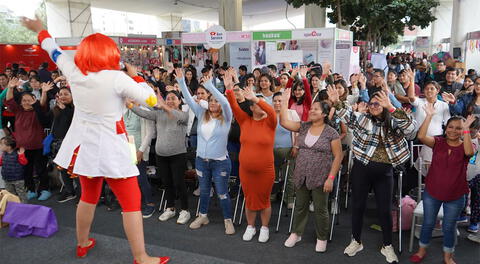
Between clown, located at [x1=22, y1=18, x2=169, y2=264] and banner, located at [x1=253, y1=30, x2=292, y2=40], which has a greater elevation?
banner, located at [x1=253, y1=30, x2=292, y2=40]

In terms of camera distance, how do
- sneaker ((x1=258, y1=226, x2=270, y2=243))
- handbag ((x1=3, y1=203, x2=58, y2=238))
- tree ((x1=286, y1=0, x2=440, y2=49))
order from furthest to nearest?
Result: tree ((x1=286, y1=0, x2=440, y2=49)), sneaker ((x1=258, y1=226, x2=270, y2=243)), handbag ((x1=3, y1=203, x2=58, y2=238))

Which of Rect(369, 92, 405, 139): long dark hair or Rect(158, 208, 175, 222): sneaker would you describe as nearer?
Rect(369, 92, 405, 139): long dark hair

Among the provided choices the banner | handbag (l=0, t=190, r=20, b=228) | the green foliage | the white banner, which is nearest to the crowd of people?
handbag (l=0, t=190, r=20, b=228)

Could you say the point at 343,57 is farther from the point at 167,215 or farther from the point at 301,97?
the point at 167,215

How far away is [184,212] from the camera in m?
4.50

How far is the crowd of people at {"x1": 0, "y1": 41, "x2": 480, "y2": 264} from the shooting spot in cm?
324

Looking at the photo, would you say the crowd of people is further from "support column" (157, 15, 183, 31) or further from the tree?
"support column" (157, 15, 183, 31)

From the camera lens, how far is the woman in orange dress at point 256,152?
362 centimetres

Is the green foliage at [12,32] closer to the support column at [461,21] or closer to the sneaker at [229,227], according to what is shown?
the sneaker at [229,227]

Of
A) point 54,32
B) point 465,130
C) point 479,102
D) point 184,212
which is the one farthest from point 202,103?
point 54,32

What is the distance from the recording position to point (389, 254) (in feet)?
11.3

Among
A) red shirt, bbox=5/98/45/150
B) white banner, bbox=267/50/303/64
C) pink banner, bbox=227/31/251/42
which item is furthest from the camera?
pink banner, bbox=227/31/251/42

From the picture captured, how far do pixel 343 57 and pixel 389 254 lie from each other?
7.08 metres

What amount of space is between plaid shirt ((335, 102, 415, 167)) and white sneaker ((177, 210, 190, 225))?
212 cm
